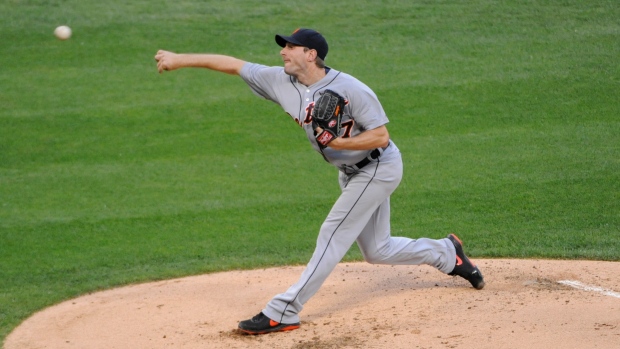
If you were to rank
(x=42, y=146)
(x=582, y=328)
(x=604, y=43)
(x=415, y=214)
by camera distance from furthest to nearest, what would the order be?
(x=604, y=43)
(x=42, y=146)
(x=415, y=214)
(x=582, y=328)

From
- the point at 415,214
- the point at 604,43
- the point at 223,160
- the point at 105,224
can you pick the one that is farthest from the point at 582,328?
the point at 604,43

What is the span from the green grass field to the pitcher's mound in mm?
388

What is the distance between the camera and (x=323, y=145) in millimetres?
4852

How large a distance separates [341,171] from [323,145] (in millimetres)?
484

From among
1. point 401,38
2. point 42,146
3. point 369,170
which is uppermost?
point 369,170

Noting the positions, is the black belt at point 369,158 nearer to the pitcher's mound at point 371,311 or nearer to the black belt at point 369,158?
the black belt at point 369,158

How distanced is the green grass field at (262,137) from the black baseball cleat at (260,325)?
5.47 ft

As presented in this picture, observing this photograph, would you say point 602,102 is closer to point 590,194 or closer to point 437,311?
point 590,194

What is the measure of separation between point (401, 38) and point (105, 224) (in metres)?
5.97

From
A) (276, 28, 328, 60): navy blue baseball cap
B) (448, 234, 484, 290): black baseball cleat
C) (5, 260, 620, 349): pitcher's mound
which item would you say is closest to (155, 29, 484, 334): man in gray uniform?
(276, 28, 328, 60): navy blue baseball cap

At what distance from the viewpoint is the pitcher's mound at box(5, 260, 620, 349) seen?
4.72 m

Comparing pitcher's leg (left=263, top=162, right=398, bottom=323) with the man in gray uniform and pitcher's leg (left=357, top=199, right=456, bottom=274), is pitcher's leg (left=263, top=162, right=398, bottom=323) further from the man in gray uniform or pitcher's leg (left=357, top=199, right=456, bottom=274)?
pitcher's leg (left=357, top=199, right=456, bottom=274)

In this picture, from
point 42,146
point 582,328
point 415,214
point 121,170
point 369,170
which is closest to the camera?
point 582,328

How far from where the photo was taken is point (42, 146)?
9.80 meters
